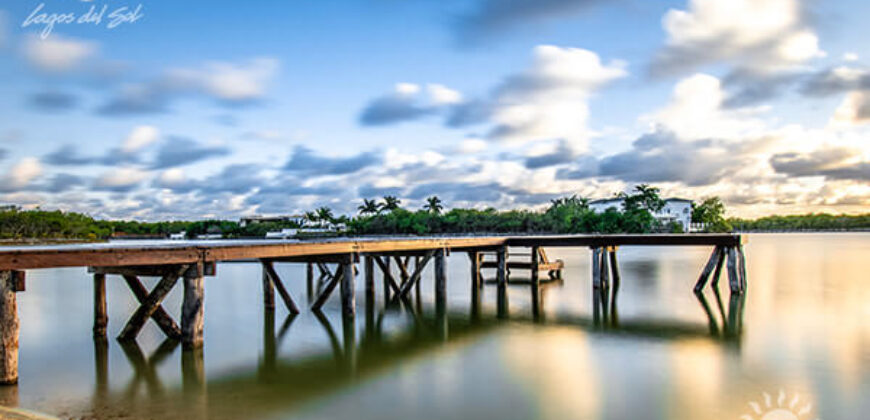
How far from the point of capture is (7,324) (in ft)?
27.3

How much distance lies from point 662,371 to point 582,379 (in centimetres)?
159

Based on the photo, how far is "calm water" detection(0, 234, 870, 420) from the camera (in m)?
8.02

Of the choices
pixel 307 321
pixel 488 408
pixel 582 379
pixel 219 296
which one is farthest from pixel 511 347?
pixel 219 296

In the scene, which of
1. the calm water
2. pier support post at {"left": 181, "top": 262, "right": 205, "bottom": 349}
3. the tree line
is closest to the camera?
the calm water

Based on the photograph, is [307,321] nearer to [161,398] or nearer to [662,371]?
[161,398]

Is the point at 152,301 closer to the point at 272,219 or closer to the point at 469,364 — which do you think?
the point at 469,364

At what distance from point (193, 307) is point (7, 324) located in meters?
3.22

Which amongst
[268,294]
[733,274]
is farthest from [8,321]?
[733,274]

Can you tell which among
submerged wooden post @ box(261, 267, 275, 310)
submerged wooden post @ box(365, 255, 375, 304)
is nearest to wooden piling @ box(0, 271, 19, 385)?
submerged wooden post @ box(261, 267, 275, 310)

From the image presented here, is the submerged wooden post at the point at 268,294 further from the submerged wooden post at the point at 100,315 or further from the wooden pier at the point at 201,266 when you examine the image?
the submerged wooden post at the point at 100,315

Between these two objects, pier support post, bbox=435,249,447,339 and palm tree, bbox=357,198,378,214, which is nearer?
pier support post, bbox=435,249,447,339

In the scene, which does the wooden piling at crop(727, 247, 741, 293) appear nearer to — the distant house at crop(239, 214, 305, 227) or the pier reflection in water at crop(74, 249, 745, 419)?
the pier reflection in water at crop(74, 249, 745, 419)

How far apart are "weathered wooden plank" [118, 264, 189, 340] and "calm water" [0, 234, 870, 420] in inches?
13.7

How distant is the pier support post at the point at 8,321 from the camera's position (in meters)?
8.31
